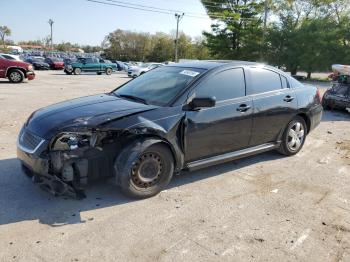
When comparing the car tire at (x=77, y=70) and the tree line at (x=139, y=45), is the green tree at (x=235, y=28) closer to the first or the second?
the car tire at (x=77, y=70)

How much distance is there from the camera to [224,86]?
5.14 metres

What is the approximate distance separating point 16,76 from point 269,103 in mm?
16304

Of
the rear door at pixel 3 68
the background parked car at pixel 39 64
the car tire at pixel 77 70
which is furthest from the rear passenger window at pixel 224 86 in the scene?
the background parked car at pixel 39 64

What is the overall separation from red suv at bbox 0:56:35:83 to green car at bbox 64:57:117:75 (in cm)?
1245

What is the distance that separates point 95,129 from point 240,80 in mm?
2391

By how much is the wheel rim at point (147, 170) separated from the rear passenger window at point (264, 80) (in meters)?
1.97

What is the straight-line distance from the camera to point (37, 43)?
145 metres

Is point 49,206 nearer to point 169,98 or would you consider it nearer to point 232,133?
point 169,98

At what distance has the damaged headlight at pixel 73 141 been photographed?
3.99 metres

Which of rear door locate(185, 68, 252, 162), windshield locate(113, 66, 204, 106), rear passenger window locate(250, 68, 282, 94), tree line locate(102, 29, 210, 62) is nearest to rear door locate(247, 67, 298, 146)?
rear passenger window locate(250, 68, 282, 94)

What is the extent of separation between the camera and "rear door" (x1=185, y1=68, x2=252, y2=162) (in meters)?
4.70

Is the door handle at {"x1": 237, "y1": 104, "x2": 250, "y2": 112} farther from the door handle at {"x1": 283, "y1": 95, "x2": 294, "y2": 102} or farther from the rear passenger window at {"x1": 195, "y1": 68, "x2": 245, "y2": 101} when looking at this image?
the door handle at {"x1": 283, "y1": 95, "x2": 294, "y2": 102}

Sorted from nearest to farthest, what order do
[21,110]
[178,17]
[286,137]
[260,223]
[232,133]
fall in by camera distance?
1. [260,223]
2. [232,133]
3. [286,137]
4. [21,110]
5. [178,17]

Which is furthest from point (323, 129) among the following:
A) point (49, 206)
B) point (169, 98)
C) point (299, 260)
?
point (49, 206)
